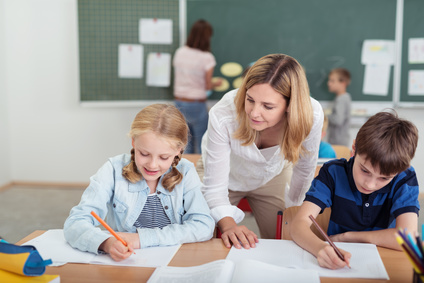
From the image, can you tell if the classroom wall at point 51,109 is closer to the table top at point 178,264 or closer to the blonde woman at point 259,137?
the blonde woman at point 259,137

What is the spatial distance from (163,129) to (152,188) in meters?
0.20

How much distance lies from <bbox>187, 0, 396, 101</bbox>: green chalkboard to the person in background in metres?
0.17

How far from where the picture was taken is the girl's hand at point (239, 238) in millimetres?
A: 1265

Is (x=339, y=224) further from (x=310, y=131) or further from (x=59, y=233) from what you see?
(x=59, y=233)

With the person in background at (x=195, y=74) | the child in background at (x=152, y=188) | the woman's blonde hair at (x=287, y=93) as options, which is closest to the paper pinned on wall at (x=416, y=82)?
the person in background at (x=195, y=74)

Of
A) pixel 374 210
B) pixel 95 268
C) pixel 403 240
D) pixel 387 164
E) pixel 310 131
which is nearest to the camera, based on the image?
pixel 403 240

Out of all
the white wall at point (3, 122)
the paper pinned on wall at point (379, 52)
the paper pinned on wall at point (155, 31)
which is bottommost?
the white wall at point (3, 122)

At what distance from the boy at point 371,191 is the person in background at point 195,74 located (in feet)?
7.89

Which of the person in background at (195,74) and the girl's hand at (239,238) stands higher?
the person in background at (195,74)

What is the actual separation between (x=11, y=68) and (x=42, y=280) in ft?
12.4

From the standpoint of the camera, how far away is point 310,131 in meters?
1.60

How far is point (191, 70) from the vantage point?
12.7 feet

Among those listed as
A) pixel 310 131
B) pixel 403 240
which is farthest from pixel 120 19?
pixel 403 240

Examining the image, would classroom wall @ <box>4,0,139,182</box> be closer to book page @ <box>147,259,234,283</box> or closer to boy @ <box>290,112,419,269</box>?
boy @ <box>290,112,419,269</box>
